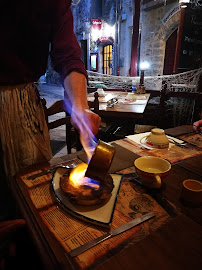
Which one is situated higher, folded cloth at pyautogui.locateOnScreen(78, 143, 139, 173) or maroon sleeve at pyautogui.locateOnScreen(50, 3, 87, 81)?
maroon sleeve at pyautogui.locateOnScreen(50, 3, 87, 81)

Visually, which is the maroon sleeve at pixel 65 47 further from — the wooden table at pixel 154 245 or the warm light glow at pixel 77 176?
the wooden table at pixel 154 245

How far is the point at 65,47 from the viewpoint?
1.36 meters

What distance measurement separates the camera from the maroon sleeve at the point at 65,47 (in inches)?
52.3

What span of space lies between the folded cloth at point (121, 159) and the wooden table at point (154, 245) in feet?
1.09

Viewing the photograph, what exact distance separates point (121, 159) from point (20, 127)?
Result: 69cm

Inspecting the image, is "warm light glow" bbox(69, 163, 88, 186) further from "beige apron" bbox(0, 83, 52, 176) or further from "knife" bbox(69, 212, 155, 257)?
"beige apron" bbox(0, 83, 52, 176)

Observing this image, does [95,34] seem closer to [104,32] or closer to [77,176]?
[104,32]

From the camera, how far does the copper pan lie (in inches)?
31.1

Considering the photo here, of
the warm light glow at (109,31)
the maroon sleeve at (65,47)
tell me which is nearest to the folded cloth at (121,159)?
the maroon sleeve at (65,47)

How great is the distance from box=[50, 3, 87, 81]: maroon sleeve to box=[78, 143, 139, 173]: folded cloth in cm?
56

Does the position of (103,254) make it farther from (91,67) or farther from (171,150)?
(91,67)

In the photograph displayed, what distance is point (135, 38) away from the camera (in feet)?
23.2

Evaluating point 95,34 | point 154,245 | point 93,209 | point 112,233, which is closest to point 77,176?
point 93,209

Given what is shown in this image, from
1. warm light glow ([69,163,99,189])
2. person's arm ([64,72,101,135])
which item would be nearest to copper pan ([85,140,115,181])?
warm light glow ([69,163,99,189])
